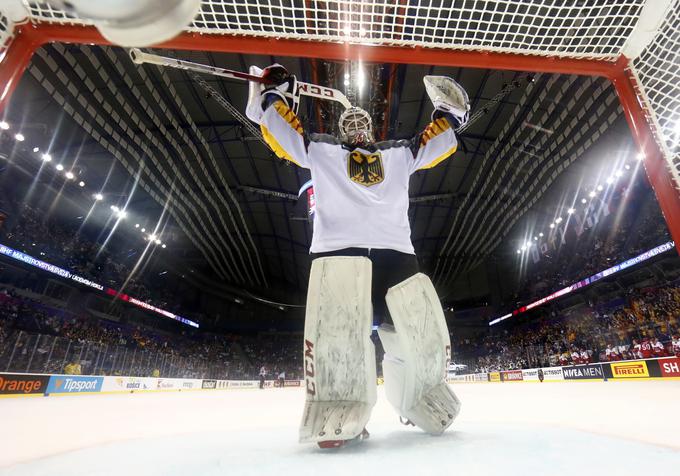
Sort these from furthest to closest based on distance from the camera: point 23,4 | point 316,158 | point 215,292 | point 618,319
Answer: point 215,292 < point 618,319 < point 316,158 < point 23,4

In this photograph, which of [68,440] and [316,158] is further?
[316,158]

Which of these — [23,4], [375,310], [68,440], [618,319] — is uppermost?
[618,319]

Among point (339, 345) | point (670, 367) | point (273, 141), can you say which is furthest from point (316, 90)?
point (670, 367)

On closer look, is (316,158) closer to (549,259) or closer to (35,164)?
(35,164)

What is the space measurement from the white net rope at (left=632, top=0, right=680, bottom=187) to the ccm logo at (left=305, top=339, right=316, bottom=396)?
160 centimetres

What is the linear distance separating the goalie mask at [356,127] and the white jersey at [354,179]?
85 millimetres

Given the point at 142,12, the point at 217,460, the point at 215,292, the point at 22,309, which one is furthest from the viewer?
the point at 215,292

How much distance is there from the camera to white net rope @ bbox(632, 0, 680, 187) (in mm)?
1427

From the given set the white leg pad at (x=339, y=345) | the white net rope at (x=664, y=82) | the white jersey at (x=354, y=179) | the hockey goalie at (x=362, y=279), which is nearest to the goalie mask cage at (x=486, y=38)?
the white net rope at (x=664, y=82)

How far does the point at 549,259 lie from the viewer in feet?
59.4

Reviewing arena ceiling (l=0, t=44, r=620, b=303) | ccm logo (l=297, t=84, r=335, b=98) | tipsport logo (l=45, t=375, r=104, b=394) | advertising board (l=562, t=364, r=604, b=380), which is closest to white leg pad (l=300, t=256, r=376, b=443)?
ccm logo (l=297, t=84, r=335, b=98)

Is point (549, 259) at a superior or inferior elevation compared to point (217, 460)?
superior

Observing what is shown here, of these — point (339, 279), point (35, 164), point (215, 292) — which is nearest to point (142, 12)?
point (339, 279)

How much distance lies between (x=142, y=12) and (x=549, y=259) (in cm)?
2075
